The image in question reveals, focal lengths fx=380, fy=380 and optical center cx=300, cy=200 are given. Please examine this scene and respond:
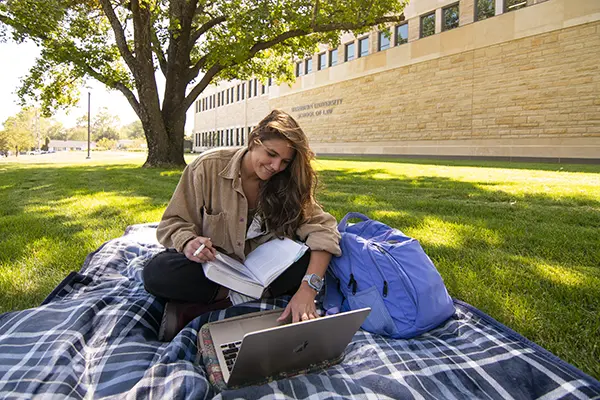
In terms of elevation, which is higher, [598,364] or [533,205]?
[533,205]

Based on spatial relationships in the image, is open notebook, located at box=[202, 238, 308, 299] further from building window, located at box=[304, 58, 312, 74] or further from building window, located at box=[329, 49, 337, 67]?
building window, located at box=[304, 58, 312, 74]

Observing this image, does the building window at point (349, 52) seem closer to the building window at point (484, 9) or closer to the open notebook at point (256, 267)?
the building window at point (484, 9)

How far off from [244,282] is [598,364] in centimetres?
167

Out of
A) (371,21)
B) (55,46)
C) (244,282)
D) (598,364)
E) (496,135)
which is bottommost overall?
(598,364)

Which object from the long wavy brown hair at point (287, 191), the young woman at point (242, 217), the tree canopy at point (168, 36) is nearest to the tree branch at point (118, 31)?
the tree canopy at point (168, 36)

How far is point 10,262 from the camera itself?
3.01 meters

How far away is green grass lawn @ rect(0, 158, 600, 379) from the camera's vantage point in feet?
7.35

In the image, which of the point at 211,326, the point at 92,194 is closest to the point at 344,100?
the point at 92,194

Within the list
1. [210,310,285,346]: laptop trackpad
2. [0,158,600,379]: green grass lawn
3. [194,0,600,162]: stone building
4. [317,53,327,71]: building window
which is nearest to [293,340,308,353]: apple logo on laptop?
[210,310,285,346]: laptop trackpad

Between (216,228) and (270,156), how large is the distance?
1.76 ft

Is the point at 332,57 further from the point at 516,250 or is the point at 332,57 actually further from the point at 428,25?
the point at 516,250

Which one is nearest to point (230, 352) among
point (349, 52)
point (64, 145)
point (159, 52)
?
point (159, 52)

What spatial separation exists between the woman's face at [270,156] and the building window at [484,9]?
65.6ft

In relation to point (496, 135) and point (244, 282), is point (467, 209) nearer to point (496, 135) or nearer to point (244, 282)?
point (244, 282)
